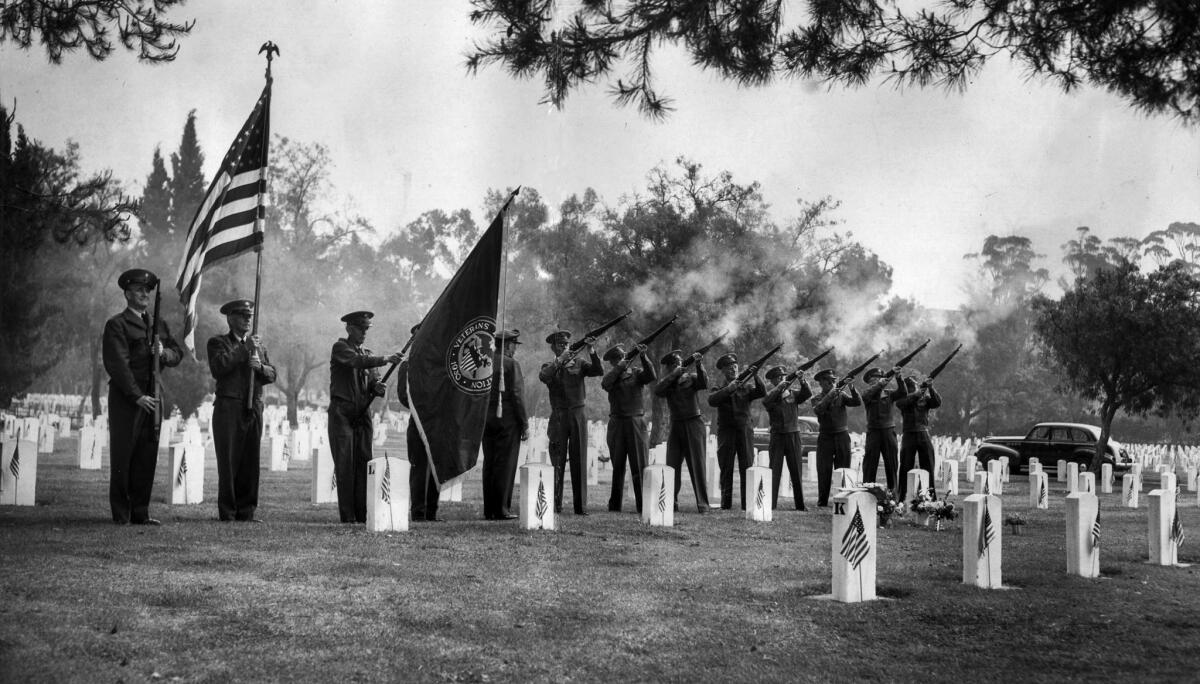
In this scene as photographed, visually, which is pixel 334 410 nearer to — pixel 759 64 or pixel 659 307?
pixel 759 64

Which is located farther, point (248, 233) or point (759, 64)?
point (248, 233)

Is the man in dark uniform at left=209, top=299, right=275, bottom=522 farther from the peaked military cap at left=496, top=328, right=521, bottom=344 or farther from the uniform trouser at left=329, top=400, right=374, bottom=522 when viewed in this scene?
the peaked military cap at left=496, top=328, right=521, bottom=344

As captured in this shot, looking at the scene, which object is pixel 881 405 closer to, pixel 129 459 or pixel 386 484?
pixel 386 484

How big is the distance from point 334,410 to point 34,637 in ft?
16.2

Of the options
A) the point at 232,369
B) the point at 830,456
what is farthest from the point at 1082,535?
the point at 232,369

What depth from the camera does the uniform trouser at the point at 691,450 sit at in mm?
12094

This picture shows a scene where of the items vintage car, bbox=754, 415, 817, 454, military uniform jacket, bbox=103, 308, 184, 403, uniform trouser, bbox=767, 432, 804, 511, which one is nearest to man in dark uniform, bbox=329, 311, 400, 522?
military uniform jacket, bbox=103, 308, 184, 403

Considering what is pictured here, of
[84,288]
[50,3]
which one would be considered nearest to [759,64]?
[50,3]

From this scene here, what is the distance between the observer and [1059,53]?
677 cm

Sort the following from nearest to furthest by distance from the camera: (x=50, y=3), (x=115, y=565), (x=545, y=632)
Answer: (x=545, y=632), (x=115, y=565), (x=50, y=3)

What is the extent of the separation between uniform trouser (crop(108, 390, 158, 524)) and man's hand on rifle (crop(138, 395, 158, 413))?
109mm

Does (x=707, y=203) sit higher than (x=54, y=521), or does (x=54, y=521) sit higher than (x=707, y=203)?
(x=707, y=203)

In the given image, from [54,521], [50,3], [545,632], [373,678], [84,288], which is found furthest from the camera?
[84,288]

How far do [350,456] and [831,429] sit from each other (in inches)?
286
